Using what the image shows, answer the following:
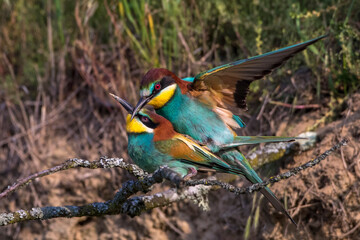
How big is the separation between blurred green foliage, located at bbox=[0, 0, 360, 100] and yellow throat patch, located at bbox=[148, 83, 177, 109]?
3.13 feet

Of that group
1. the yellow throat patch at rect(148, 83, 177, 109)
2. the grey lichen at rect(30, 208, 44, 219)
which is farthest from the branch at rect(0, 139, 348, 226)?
the yellow throat patch at rect(148, 83, 177, 109)

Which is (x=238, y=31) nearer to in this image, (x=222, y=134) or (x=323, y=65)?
(x=323, y=65)

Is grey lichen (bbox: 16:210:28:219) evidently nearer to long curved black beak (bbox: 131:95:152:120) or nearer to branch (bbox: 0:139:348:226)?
branch (bbox: 0:139:348:226)

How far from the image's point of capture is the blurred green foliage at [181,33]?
9.76 feet

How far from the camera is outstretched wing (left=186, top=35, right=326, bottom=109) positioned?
1.87 m

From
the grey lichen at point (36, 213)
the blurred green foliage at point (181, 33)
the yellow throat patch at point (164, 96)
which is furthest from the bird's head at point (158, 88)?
the blurred green foliage at point (181, 33)

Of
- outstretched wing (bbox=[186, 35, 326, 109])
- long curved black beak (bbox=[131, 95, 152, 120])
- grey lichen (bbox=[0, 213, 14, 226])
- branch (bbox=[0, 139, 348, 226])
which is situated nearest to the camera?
branch (bbox=[0, 139, 348, 226])

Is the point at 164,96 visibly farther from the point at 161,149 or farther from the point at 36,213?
the point at 36,213

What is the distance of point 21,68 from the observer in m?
4.02

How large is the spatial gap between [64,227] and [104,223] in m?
0.30

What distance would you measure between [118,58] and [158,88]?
158 centimetres

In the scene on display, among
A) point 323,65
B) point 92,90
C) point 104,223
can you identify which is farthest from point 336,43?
point 104,223

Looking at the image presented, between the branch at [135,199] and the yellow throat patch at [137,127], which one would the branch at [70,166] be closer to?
the branch at [135,199]

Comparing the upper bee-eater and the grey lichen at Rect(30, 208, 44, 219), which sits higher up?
the upper bee-eater
